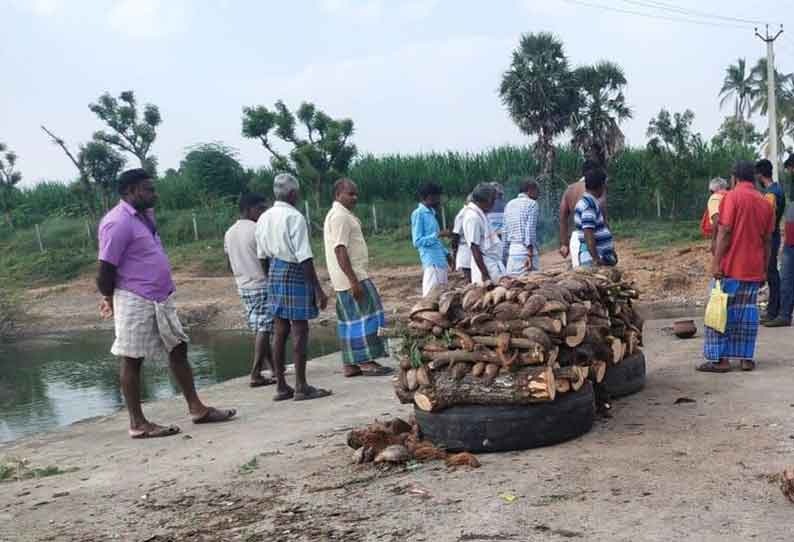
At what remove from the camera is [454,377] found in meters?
4.83

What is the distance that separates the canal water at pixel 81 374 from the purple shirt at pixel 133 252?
8.87 feet

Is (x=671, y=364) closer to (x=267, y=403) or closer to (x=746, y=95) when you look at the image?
(x=267, y=403)

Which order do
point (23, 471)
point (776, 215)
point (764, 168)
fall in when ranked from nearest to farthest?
point (23, 471) → point (776, 215) → point (764, 168)

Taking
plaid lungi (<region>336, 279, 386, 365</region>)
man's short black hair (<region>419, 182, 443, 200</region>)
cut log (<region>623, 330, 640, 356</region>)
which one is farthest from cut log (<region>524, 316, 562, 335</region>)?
man's short black hair (<region>419, 182, 443, 200</region>)

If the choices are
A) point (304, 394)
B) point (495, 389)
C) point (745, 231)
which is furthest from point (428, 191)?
point (495, 389)

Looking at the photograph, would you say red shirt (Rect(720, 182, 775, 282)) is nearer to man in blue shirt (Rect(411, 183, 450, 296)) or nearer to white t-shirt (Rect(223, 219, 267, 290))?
man in blue shirt (Rect(411, 183, 450, 296))

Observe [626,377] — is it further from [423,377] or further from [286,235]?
[286,235]

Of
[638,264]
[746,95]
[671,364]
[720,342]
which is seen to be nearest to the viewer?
[720,342]

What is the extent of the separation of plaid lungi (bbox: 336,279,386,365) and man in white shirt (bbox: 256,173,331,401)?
60 centimetres

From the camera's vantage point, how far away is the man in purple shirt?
19.5ft

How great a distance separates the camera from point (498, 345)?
187 inches

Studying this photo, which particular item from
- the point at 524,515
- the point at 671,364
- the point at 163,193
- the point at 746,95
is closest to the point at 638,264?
the point at 671,364

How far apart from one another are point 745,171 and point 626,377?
1.91m

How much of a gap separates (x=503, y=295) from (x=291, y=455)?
63.4 inches
